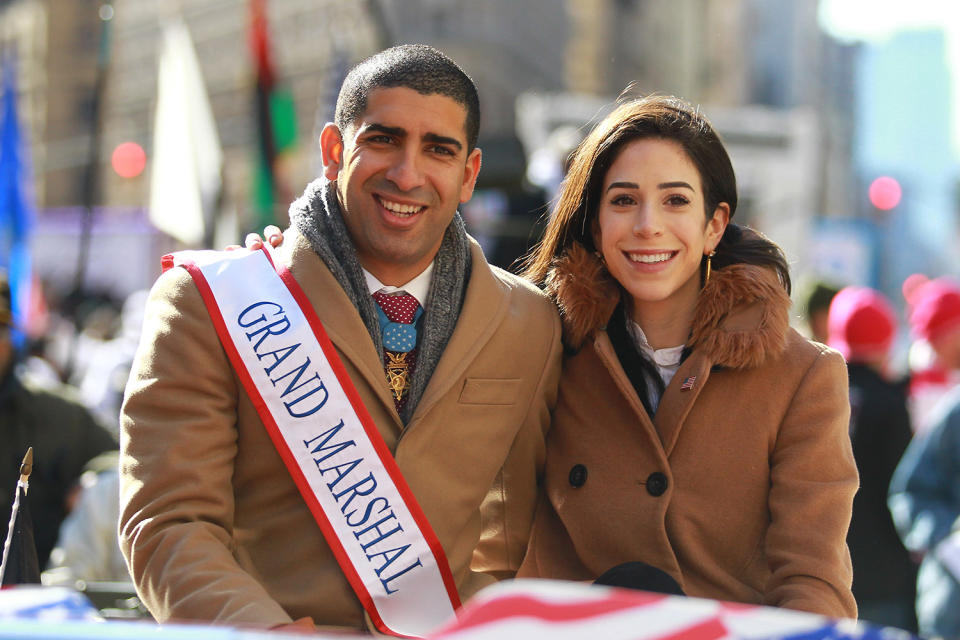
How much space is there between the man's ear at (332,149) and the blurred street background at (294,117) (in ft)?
2.69

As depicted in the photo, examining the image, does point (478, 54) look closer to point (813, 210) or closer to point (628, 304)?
point (813, 210)

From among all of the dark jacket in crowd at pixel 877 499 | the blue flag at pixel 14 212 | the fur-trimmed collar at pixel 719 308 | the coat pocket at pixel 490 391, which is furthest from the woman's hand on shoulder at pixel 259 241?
the blue flag at pixel 14 212

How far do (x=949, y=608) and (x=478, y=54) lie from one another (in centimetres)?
3377

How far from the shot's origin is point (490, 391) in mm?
3076

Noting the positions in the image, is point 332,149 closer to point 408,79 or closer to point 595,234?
point 408,79

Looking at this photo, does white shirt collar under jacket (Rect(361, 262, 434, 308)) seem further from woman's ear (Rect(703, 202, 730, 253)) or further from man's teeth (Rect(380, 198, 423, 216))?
woman's ear (Rect(703, 202, 730, 253))

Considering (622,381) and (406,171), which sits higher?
(406,171)

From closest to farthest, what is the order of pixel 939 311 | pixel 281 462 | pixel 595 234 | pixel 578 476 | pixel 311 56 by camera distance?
pixel 281 462, pixel 578 476, pixel 595 234, pixel 939 311, pixel 311 56

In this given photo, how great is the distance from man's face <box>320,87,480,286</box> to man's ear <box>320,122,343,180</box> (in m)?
0.03

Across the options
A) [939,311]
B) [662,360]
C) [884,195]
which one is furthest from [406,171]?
[884,195]

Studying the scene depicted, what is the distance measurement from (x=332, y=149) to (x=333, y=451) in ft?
2.66

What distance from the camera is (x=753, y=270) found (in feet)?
10.1

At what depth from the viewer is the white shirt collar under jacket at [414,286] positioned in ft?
10.1

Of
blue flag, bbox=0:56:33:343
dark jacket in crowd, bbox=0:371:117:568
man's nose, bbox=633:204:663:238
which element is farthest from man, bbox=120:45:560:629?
blue flag, bbox=0:56:33:343
